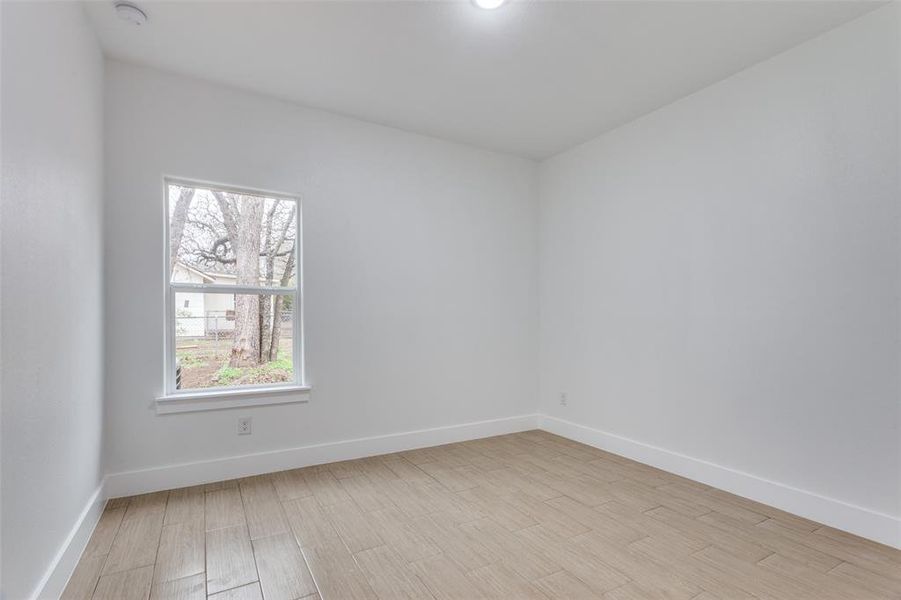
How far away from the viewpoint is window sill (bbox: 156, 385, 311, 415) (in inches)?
110

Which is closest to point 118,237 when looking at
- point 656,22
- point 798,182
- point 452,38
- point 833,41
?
point 452,38

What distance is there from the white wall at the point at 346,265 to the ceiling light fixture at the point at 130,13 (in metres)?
0.54

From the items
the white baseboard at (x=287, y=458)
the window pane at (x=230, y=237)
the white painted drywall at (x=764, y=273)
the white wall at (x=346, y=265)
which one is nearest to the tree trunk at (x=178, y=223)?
the window pane at (x=230, y=237)

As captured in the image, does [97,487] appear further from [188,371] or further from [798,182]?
[798,182]

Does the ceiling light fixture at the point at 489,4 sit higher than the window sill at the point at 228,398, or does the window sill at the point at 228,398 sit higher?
the ceiling light fixture at the point at 489,4

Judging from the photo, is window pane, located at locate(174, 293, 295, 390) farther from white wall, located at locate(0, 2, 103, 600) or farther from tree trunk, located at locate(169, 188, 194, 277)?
white wall, located at locate(0, 2, 103, 600)

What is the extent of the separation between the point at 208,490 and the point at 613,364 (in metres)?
3.05

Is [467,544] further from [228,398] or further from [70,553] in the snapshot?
[228,398]

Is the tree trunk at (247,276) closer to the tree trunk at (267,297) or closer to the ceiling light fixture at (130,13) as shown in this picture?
the tree trunk at (267,297)

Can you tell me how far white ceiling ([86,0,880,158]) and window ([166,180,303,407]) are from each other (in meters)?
0.82

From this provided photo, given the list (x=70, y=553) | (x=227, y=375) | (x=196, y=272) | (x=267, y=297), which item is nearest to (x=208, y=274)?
(x=196, y=272)

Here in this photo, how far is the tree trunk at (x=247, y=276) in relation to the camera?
122 inches

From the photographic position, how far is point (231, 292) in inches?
121

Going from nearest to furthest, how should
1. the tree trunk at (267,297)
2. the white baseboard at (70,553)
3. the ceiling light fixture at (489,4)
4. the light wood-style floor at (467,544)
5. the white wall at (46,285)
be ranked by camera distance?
the white wall at (46,285) → the white baseboard at (70,553) → the light wood-style floor at (467,544) → the ceiling light fixture at (489,4) → the tree trunk at (267,297)
